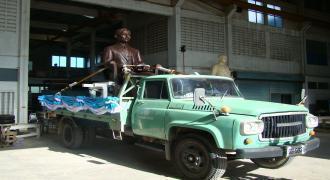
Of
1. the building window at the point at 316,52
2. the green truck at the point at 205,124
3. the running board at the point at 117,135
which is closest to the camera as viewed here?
the green truck at the point at 205,124

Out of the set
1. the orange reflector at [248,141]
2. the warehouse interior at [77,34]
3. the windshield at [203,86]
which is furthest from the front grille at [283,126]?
the warehouse interior at [77,34]

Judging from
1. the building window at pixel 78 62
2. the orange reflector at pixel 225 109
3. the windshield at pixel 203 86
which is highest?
the building window at pixel 78 62

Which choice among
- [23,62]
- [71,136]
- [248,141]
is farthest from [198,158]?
[23,62]

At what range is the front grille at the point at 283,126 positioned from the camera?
6016 mm

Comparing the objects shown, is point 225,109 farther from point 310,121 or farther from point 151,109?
point 310,121

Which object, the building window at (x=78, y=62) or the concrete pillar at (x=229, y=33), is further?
the building window at (x=78, y=62)

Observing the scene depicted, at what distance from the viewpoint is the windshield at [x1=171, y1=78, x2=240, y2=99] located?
279 inches

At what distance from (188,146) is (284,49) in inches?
649

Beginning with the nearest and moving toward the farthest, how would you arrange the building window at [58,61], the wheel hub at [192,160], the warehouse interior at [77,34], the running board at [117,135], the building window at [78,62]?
1. the wheel hub at [192,160]
2. the running board at [117,135]
3. the warehouse interior at [77,34]
4. the building window at [58,61]
5. the building window at [78,62]

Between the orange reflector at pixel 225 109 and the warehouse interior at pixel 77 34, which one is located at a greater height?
the warehouse interior at pixel 77 34

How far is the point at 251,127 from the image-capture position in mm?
5758

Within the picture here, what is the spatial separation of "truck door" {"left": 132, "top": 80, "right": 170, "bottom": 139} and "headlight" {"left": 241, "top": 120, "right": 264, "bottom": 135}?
1703 millimetres

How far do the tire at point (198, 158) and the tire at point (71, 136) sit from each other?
368cm

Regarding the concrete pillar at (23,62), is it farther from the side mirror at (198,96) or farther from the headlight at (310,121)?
the headlight at (310,121)
